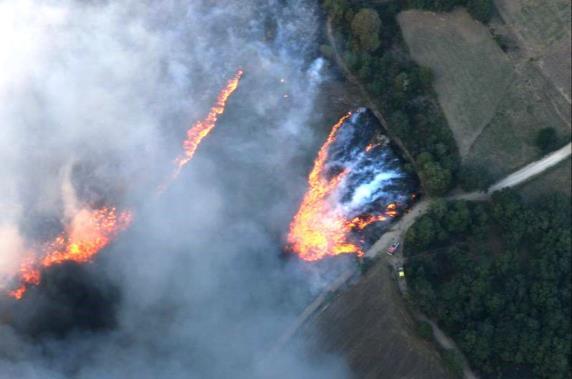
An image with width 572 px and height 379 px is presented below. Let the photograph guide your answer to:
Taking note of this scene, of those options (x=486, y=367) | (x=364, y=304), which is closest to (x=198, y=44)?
(x=364, y=304)

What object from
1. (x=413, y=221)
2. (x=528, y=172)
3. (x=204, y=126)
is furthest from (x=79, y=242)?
(x=528, y=172)

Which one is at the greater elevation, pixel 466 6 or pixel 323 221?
pixel 466 6

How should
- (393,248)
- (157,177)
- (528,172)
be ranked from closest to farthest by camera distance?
(157,177)
(393,248)
(528,172)

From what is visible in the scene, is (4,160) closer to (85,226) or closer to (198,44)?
(85,226)

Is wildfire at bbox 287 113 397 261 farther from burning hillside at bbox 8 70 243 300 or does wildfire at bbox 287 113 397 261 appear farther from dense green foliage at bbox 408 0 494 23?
dense green foliage at bbox 408 0 494 23

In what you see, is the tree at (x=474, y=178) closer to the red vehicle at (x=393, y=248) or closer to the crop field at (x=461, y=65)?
the crop field at (x=461, y=65)

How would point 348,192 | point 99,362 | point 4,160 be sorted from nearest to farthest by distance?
point 99,362
point 4,160
point 348,192

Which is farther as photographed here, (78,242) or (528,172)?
(528,172)

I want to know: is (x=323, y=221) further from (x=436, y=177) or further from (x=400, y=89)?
(x=400, y=89)
